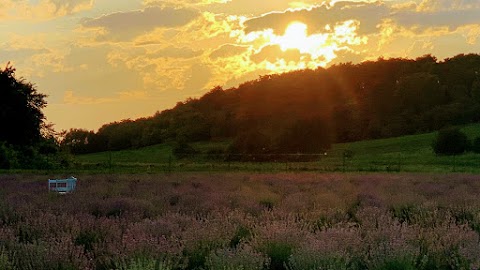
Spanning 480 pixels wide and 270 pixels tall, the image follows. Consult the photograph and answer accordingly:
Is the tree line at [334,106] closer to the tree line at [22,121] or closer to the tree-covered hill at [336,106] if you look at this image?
the tree-covered hill at [336,106]

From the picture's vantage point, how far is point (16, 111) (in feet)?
148

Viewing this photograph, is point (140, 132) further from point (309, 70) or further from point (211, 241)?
point (211, 241)

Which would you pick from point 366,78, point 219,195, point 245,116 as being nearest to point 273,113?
point 245,116

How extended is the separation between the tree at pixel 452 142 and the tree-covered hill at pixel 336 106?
21032 millimetres

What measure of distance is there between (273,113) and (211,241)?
9176 cm

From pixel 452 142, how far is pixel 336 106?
109ft

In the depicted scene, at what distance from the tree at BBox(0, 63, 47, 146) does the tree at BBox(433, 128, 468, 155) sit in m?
38.0

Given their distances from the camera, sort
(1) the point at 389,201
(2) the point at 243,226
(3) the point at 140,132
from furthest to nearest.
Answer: (3) the point at 140,132 < (1) the point at 389,201 < (2) the point at 243,226

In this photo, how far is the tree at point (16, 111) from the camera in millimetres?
45156

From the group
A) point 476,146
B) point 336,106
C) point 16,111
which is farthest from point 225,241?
point 336,106

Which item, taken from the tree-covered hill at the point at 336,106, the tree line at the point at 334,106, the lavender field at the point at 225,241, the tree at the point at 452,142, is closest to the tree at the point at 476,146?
the tree at the point at 452,142

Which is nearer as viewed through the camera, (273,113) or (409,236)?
(409,236)

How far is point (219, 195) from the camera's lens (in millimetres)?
13602

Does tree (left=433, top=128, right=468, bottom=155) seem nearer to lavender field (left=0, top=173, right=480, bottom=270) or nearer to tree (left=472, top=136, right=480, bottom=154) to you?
tree (left=472, top=136, right=480, bottom=154)
